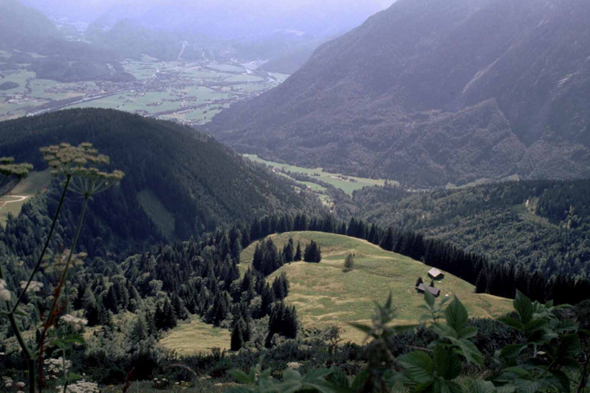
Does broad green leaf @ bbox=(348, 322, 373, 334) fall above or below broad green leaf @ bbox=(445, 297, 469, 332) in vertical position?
Answer: above

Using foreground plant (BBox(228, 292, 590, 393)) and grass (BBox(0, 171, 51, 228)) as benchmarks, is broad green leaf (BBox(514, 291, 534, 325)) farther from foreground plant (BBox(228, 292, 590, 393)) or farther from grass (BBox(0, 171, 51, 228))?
grass (BBox(0, 171, 51, 228))

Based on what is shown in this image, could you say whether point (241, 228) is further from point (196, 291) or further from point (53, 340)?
point (53, 340)

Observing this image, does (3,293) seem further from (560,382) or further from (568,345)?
(568,345)

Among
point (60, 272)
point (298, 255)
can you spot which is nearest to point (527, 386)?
point (60, 272)

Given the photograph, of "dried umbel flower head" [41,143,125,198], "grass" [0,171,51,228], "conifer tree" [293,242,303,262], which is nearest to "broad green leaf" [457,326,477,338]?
"dried umbel flower head" [41,143,125,198]

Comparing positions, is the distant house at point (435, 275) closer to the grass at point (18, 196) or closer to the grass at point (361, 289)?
the grass at point (361, 289)

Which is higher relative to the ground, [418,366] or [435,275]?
[418,366]

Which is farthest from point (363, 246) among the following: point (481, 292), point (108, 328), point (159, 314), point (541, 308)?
point (541, 308)
